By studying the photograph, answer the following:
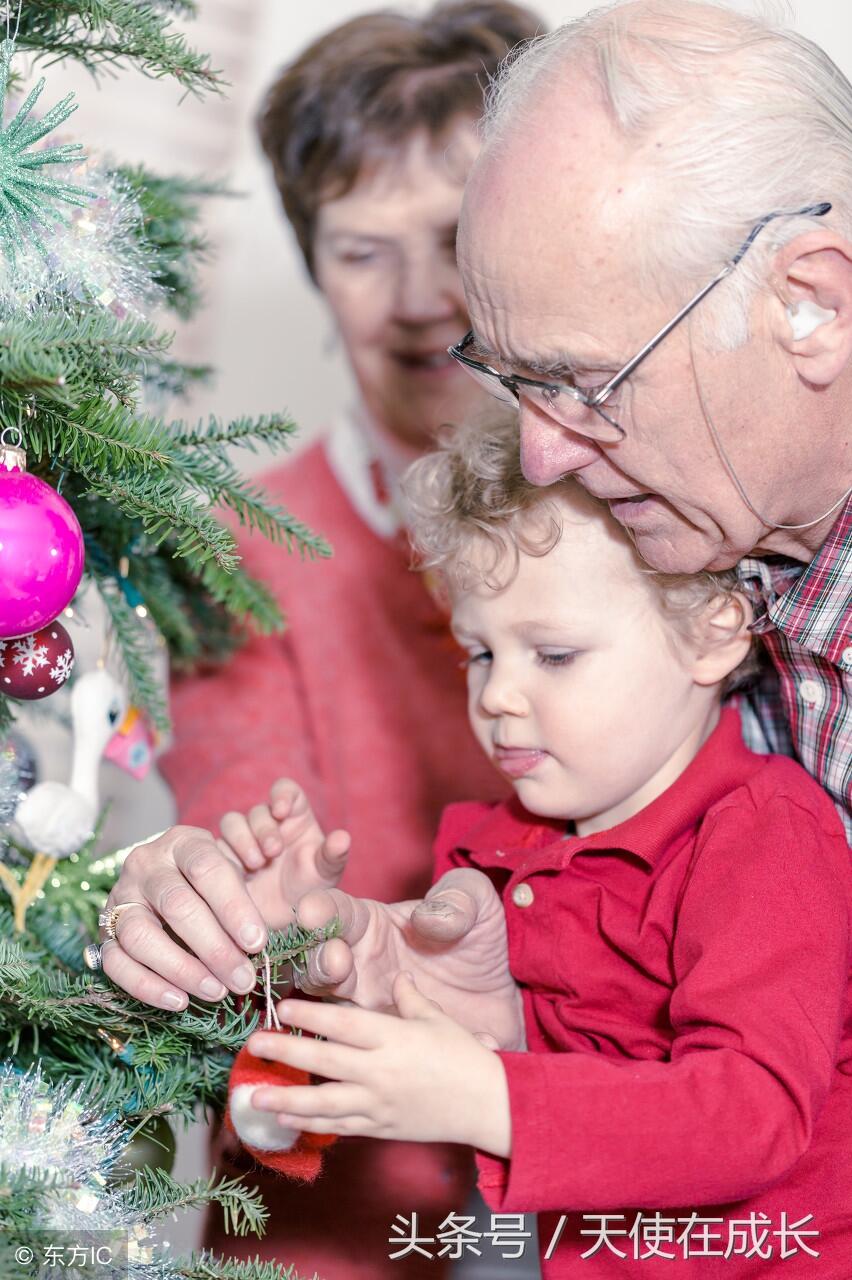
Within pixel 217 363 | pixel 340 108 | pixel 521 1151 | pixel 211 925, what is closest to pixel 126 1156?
pixel 211 925

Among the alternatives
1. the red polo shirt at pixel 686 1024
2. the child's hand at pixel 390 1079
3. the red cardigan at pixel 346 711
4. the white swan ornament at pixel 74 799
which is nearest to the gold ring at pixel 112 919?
the white swan ornament at pixel 74 799

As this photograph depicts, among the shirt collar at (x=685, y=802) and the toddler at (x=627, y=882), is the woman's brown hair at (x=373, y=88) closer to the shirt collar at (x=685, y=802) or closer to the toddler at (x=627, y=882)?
the toddler at (x=627, y=882)

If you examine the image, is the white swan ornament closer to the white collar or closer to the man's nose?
the man's nose

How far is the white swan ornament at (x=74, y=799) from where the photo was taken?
3.67ft

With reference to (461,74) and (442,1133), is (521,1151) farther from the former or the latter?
(461,74)

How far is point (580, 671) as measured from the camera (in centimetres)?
110

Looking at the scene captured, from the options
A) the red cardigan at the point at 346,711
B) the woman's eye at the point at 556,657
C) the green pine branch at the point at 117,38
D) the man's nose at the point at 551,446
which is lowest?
the red cardigan at the point at 346,711

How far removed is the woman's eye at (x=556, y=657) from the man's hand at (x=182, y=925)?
1.04 ft

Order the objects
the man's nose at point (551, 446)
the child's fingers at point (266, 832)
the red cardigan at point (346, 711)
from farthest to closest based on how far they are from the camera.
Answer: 1. the red cardigan at point (346, 711)
2. the child's fingers at point (266, 832)
3. the man's nose at point (551, 446)

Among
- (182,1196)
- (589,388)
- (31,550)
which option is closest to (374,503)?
(589,388)

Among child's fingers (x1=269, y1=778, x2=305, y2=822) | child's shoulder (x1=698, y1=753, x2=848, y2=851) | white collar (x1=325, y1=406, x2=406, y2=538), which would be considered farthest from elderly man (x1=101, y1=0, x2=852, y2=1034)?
white collar (x1=325, y1=406, x2=406, y2=538)

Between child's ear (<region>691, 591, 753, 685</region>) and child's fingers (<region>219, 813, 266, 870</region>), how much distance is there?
1.37ft

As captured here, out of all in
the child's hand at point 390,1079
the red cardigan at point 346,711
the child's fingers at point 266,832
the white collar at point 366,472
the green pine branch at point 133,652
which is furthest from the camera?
the white collar at point 366,472

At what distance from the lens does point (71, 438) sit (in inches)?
37.0
